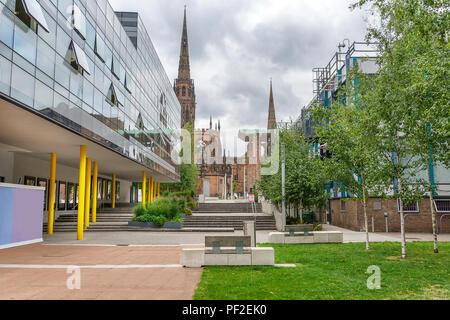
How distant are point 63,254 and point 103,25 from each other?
12.9 metres

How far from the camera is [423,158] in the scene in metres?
11.7

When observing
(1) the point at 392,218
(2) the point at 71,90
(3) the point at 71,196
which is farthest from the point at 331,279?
(3) the point at 71,196

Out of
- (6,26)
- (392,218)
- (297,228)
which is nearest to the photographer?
(6,26)

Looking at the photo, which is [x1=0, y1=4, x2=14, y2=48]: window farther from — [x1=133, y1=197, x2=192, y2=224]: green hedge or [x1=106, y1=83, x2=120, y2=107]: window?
[x1=133, y1=197, x2=192, y2=224]: green hedge

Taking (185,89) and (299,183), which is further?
(185,89)

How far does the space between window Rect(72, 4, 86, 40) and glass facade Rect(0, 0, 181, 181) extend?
0.14 ft

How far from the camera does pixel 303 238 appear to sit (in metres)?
15.4

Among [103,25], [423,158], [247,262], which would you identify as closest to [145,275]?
[247,262]

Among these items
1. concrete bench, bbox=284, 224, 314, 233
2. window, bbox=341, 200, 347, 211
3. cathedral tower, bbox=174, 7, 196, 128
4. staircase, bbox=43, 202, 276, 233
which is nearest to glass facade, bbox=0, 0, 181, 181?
staircase, bbox=43, 202, 276, 233

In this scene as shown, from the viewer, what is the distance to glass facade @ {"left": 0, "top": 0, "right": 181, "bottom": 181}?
11422 mm

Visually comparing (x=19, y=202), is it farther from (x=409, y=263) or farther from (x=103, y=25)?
(x=409, y=263)

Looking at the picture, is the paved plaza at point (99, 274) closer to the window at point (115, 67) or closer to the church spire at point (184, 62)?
the window at point (115, 67)

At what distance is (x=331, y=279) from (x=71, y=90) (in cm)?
1293

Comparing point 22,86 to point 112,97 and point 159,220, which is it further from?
point 159,220
